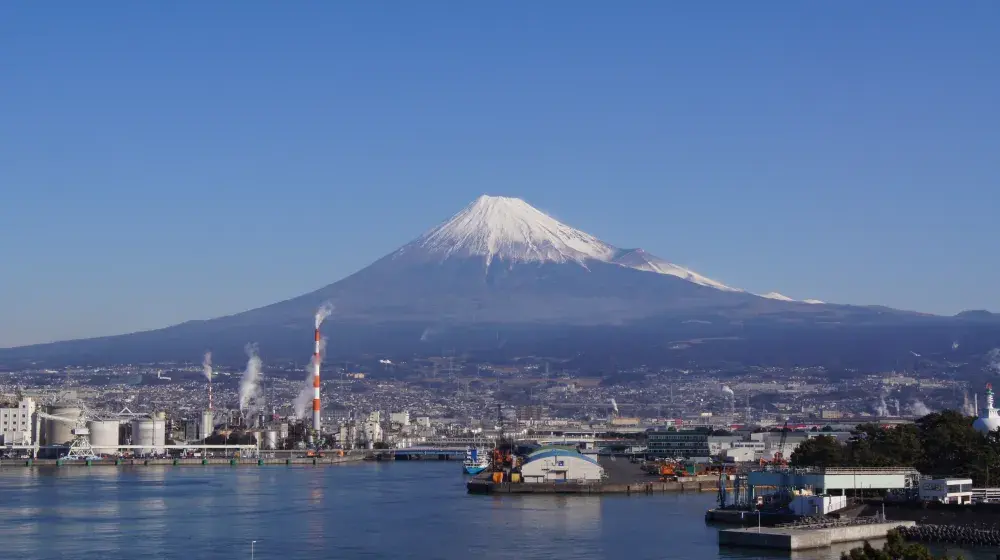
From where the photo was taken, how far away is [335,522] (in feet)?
80.4

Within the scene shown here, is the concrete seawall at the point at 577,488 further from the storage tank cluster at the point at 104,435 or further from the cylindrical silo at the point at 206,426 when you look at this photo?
the cylindrical silo at the point at 206,426

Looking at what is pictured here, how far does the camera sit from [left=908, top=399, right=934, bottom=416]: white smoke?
7862 cm

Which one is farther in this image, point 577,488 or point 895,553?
point 577,488

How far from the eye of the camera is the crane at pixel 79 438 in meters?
48.1

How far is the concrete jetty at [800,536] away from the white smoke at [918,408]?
191ft

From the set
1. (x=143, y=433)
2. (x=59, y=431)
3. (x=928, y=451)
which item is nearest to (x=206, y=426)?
(x=143, y=433)

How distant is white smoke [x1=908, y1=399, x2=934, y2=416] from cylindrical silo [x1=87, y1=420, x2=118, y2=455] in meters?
43.2

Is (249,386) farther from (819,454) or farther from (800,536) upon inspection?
(800,536)

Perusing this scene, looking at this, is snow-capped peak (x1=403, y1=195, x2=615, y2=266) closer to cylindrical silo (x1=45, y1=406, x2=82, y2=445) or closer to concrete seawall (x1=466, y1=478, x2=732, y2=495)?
cylindrical silo (x1=45, y1=406, x2=82, y2=445)

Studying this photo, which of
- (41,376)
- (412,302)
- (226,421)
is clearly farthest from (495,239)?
(226,421)

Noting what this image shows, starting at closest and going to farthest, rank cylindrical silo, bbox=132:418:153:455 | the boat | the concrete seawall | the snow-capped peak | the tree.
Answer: the tree
the concrete seawall
the boat
cylindrical silo, bbox=132:418:153:455
the snow-capped peak

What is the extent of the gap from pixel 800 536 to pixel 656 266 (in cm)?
11876

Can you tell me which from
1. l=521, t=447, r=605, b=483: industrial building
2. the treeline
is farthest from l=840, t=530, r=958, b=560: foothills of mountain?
l=521, t=447, r=605, b=483: industrial building

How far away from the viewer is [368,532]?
22.9 metres
